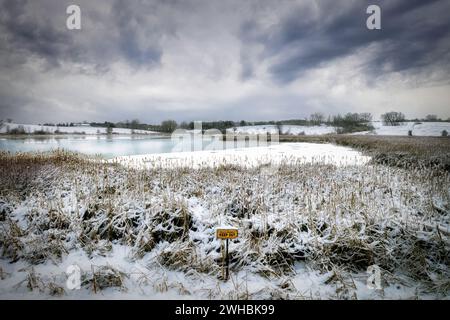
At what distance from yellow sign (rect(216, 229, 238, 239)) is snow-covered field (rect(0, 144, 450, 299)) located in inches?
28.1

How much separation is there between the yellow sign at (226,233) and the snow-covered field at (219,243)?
715 millimetres

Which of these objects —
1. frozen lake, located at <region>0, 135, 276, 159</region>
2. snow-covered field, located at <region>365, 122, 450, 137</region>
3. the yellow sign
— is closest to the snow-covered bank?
frozen lake, located at <region>0, 135, 276, 159</region>

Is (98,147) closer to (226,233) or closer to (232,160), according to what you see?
(232,160)

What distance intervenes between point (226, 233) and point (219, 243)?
939 millimetres

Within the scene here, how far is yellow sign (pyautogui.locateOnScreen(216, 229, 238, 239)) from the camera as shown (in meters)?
2.93

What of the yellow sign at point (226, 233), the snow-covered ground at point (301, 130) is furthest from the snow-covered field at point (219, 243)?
the snow-covered ground at point (301, 130)

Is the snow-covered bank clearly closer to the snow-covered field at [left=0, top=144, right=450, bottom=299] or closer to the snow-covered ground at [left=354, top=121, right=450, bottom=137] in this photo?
the snow-covered field at [left=0, top=144, right=450, bottom=299]

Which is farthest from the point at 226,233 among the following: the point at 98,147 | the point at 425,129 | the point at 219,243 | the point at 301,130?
the point at 301,130

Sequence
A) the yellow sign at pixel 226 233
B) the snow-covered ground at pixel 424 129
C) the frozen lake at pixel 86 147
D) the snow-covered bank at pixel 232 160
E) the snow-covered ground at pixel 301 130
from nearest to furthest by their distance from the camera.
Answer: the yellow sign at pixel 226 233
the snow-covered bank at pixel 232 160
the snow-covered ground at pixel 424 129
the frozen lake at pixel 86 147
the snow-covered ground at pixel 301 130

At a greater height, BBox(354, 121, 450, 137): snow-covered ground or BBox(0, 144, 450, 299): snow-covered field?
BBox(354, 121, 450, 137): snow-covered ground

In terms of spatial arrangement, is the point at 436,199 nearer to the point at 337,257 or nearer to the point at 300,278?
the point at 337,257

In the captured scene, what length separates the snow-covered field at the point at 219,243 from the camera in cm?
302

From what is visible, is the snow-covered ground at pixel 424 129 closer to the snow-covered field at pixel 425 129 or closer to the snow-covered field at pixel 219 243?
the snow-covered field at pixel 425 129

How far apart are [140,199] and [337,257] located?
4363 mm
